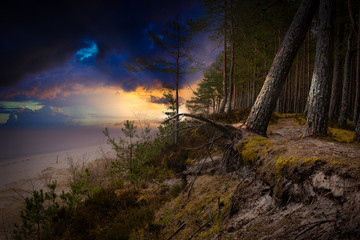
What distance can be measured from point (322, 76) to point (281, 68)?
911 millimetres

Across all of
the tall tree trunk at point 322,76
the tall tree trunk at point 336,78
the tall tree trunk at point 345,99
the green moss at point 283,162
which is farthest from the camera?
the tall tree trunk at point 336,78

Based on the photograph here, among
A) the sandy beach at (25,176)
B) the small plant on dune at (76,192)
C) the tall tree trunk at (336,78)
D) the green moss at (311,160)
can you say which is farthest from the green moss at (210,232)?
the tall tree trunk at (336,78)

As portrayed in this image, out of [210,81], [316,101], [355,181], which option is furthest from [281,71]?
[210,81]

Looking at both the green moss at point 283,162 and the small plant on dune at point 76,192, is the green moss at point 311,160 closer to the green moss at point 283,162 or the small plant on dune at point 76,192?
the green moss at point 283,162

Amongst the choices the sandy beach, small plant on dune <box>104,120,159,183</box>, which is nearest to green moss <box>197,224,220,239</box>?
small plant on dune <box>104,120,159,183</box>

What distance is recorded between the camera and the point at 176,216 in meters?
3.16

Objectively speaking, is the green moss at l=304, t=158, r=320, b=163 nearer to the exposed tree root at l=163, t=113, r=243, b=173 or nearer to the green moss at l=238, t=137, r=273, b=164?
the green moss at l=238, t=137, r=273, b=164

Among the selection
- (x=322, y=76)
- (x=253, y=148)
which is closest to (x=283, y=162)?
(x=253, y=148)

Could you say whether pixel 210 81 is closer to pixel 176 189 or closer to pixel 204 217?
pixel 176 189

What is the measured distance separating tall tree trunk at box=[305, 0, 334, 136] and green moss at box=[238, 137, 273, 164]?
5.19ft

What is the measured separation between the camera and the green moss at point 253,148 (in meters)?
2.49

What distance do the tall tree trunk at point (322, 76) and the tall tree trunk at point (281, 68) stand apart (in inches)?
12.2

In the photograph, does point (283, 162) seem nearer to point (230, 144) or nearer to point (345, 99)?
point (230, 144)

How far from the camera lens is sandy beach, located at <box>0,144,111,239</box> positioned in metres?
8.63
